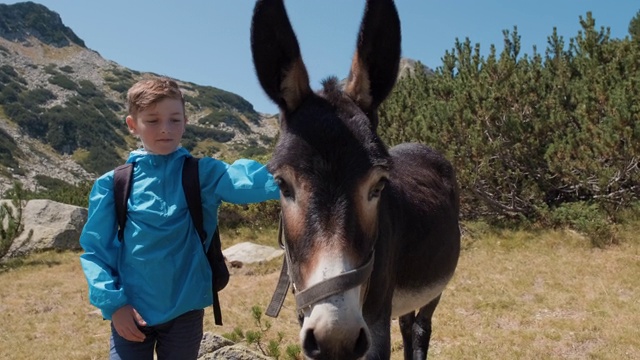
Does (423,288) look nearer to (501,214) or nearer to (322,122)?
(322,122)

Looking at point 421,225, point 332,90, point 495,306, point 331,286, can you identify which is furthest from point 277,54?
point 495,306

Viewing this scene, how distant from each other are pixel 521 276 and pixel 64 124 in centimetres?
7744

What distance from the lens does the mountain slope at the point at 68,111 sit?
211ft

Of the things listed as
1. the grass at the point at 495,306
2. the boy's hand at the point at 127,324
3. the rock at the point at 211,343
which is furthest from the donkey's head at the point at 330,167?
the grass at the point at 495,306

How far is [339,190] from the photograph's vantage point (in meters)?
1.88

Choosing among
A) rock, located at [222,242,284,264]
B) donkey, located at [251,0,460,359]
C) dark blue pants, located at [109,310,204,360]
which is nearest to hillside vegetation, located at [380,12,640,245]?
rock, located at [222,242,284,264]

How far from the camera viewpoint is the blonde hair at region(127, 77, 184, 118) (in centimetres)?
243

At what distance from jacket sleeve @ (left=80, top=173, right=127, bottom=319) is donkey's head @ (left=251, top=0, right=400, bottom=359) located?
2.82 feet

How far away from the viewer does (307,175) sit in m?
1.92

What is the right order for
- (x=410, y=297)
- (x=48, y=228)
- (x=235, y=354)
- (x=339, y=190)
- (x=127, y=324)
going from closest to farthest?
(x=339, y=190)
(x=127, y=324)
(x=410, y=297)
(x=235, y=354)
(x=48, y=228)

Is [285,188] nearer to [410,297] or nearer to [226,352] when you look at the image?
[410,297]

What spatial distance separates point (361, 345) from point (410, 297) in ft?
5.77

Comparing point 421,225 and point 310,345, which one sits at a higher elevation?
point 421,225

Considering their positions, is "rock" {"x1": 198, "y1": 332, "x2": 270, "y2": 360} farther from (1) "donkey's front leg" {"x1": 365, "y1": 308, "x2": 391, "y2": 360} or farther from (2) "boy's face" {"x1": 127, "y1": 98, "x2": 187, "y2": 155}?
(2) "boy's face" {"x1": 127, "y1": 98, "x2": 187, "y2": 155}
